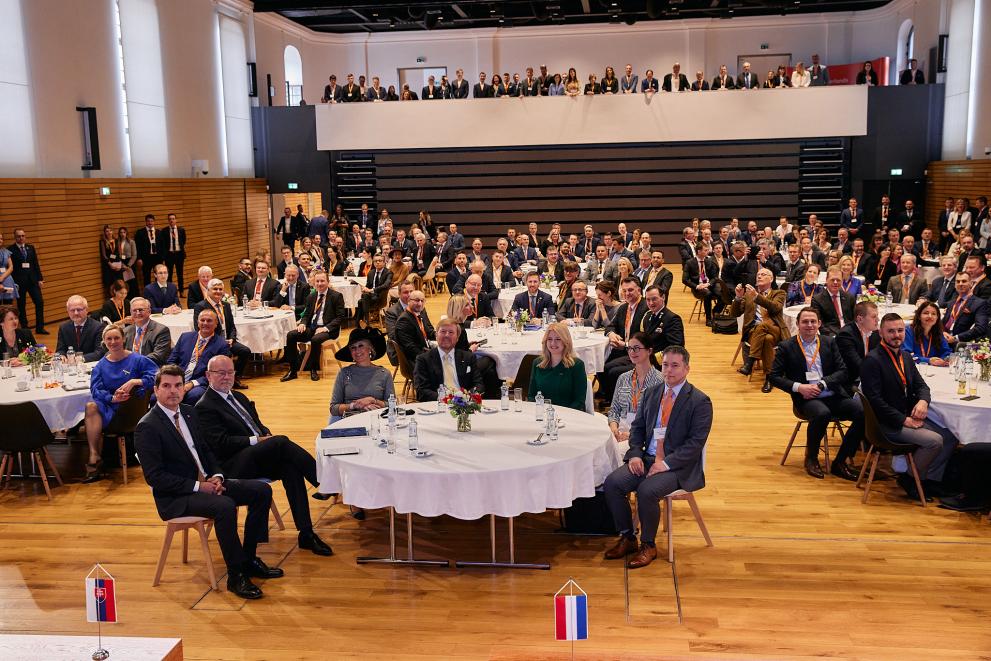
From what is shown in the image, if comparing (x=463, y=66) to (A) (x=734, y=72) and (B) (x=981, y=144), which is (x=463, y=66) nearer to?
(A) (x=734, y=72)

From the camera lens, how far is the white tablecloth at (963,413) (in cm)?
636

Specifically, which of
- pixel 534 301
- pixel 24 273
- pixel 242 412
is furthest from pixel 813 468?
pixel 24 273

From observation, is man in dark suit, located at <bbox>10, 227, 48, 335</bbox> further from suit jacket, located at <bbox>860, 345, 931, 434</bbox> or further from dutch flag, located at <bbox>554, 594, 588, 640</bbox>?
dutch flag, located at <bbox>554, 594, 588, 640</bbox>

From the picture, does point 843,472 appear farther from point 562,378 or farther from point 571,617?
point 571,617

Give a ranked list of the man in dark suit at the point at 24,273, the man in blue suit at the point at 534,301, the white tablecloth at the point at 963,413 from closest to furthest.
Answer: the white tablecloth at the point at 963,413 → the man in blue suit at the point at 534,301 → the man in dark suit at the point at 24,273

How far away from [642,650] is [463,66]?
25.6m

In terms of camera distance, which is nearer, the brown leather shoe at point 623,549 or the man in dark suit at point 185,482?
the man in dark suit at point 185,482

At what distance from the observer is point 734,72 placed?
2719cm

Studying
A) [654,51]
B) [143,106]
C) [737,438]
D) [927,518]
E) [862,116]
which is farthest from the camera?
[654,51]

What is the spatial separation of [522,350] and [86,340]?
4.20 m

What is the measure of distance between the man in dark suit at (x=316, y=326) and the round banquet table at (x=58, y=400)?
12.1ft

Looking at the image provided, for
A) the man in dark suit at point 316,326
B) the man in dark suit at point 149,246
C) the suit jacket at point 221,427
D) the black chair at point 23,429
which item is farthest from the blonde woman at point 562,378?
the man in dark suit at point 149,246

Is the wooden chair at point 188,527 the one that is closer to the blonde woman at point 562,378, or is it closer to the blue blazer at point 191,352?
the blonde woman at point 562,378

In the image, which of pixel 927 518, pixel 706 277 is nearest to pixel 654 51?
pixel 706 277
